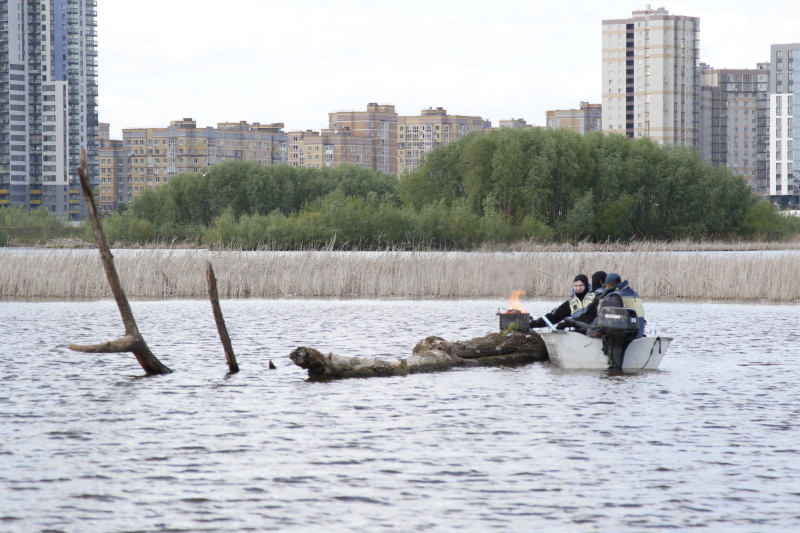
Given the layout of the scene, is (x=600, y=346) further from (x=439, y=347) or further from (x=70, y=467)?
(x=70, y=467)

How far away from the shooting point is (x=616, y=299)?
1619cm

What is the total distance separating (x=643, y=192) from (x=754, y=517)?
208ft

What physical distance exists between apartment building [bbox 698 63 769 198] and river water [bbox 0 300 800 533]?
173 meters

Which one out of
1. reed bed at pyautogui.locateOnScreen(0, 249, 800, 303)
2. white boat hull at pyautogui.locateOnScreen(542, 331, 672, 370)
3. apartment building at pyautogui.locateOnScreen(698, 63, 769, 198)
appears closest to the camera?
white boat hull at pyautogui.locateOnScreen(542, 331, 672, 370)

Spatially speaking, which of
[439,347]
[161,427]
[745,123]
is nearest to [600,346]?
[439,347]

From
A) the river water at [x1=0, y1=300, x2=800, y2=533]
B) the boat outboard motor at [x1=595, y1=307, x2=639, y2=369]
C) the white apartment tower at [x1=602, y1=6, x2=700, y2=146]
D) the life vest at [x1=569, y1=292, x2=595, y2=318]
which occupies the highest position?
the white apartment tower at [x1=602, y1=6, x2=700, y2=146]

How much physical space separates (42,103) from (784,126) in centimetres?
11022

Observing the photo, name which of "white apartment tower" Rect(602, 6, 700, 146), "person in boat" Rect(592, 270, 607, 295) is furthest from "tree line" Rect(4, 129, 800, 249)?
"white apartment tower" Rect(602, 6, 700, 146)

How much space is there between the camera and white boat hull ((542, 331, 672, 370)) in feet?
54.0

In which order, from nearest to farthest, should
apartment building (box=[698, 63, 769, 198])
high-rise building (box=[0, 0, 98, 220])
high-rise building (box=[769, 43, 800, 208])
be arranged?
1. high-rise building (box=[0, 0, 98, 220])
2. high-rise building (box=[769, 43, 800, 208])
3. apartment building (box=[698, 63, 769, 198])

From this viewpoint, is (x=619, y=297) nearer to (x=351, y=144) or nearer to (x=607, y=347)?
(x=607, y=347)

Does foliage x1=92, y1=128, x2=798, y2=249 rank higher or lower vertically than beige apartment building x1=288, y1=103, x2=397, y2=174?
lower

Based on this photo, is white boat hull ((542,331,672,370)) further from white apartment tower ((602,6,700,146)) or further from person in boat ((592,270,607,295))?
white apartment tower ((602,6,700,146))

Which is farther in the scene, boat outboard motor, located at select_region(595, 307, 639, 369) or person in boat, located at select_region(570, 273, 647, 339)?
person in boat, located at select_region(570, 273, 647, 339)
